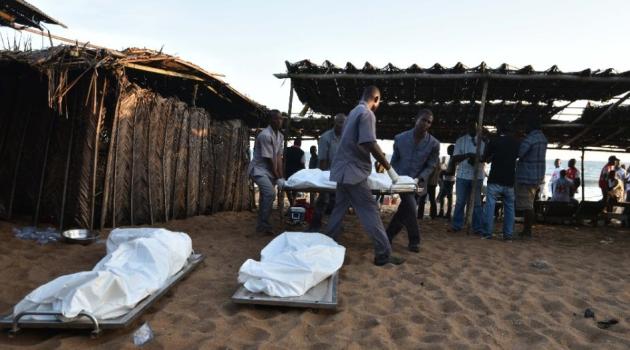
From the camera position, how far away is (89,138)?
522 cm

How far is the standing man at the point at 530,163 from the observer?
20.6 ft

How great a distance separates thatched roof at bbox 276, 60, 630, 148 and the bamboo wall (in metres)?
2.64

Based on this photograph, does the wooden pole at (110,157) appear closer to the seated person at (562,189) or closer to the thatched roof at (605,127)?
the thatched roof at (605,127)

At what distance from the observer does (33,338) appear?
2463 mm

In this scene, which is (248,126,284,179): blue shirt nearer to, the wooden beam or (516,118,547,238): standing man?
the wooden beam

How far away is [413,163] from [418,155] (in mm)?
123

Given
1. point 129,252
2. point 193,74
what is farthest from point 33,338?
point 193,74

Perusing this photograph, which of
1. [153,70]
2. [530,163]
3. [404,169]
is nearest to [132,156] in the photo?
[153,70]

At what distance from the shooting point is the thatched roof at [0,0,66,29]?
8.89 metres

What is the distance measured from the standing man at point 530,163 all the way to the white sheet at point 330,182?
9.00 ft

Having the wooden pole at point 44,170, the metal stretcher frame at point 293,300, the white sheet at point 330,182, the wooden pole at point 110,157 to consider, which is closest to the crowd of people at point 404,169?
the white sheet at point 330,182

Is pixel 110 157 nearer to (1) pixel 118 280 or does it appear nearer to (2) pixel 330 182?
(2) pixel 330 182

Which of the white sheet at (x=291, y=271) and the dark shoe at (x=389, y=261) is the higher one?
the white sheet at (x=291, y=271)

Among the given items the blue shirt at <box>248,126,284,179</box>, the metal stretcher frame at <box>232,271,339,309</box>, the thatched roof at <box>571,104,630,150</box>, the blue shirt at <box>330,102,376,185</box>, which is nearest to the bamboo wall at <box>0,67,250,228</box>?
the blue shirt at <box>248,126,284,179</box>
